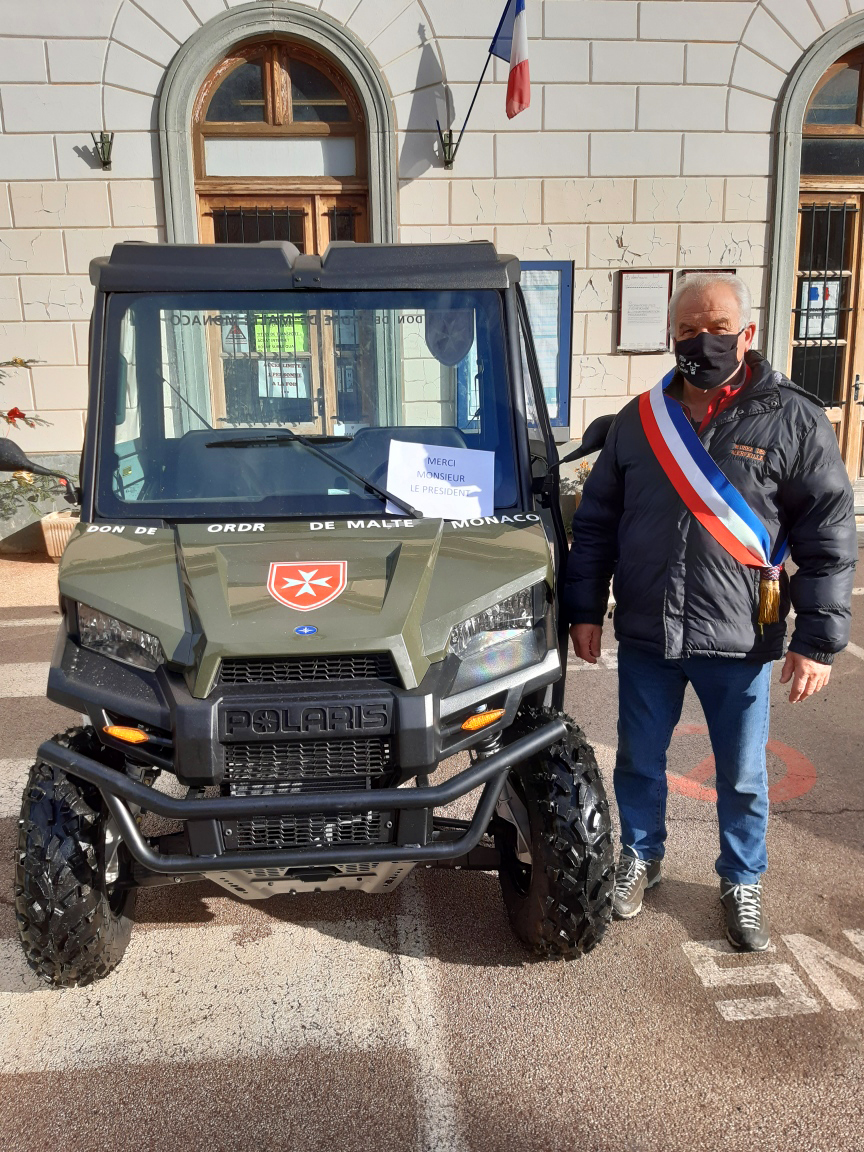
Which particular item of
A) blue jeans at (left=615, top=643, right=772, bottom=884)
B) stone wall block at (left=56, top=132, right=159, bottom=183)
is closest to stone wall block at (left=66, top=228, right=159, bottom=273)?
stone wall block at (left=56, top=132, right=159, bottom=183)

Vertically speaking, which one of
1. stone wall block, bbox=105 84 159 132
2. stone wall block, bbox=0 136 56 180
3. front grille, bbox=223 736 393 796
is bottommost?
front grille, bbox=223 736 393 796

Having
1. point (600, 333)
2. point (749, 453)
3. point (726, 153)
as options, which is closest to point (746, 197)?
point (726, 153)

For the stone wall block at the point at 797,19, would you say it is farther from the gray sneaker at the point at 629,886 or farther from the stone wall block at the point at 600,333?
the gray sneaker at the point at 629,886

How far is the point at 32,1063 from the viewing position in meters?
2.61

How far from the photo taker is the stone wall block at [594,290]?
30.8 feet

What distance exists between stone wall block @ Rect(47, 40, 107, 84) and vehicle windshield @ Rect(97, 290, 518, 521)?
696 cm

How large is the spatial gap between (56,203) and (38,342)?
4.31ft

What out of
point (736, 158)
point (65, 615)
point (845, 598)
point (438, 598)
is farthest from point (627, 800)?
point (736, 158)

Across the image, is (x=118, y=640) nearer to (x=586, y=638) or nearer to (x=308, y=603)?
(x=308, y=603)

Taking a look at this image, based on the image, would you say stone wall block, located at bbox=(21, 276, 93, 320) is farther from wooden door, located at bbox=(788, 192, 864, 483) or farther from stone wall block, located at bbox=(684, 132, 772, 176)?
wooden door, located at bbox=(788, 192, 864, 483)

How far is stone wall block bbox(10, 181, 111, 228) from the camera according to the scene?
8750mm

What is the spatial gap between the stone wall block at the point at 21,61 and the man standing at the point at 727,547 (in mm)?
8037

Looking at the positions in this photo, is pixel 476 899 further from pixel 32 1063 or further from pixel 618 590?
pixel 32 1063

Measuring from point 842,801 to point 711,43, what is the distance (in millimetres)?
7946
